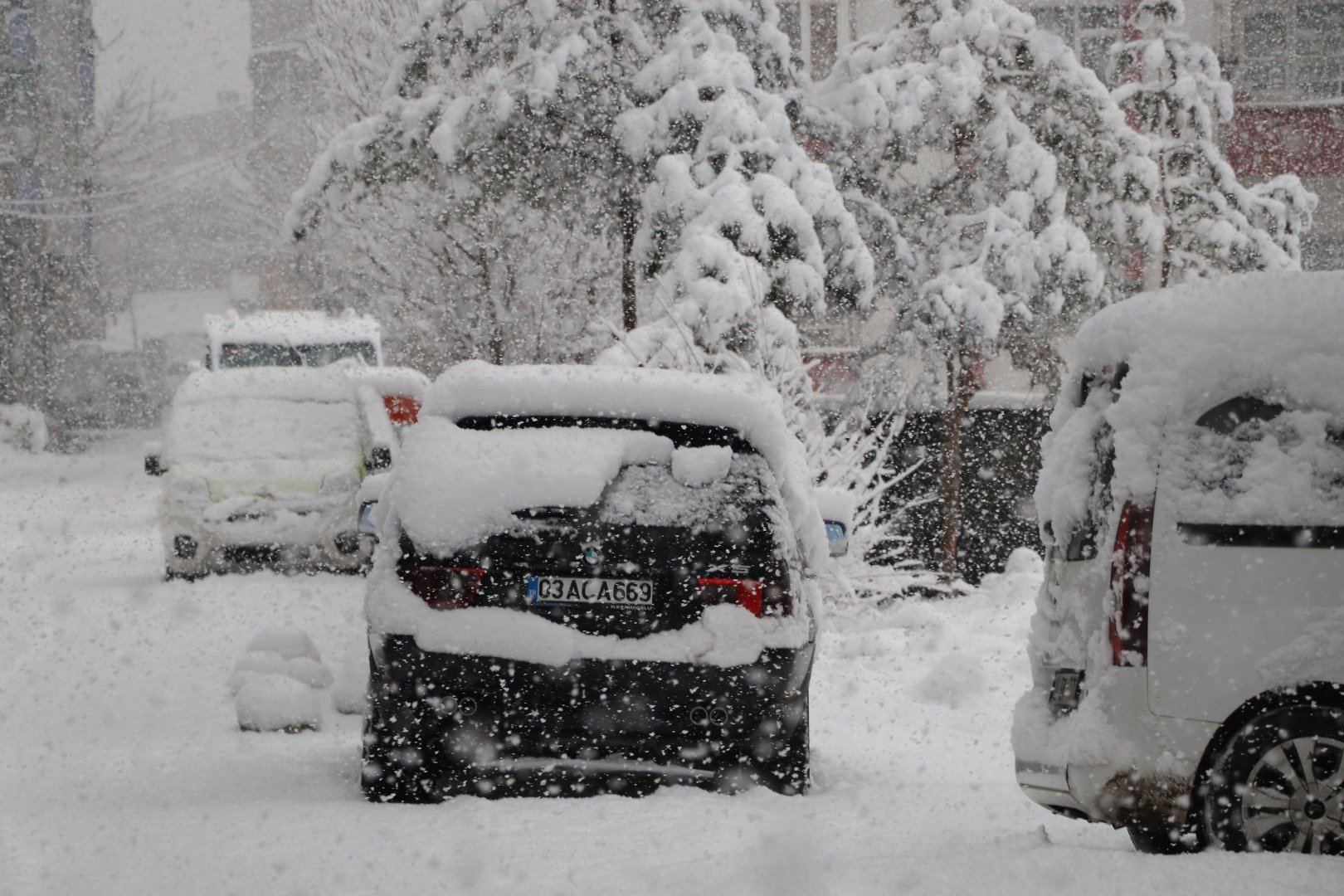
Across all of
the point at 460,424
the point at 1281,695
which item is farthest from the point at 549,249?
the point at 1281,695

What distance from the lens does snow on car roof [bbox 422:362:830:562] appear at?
5.71 metres

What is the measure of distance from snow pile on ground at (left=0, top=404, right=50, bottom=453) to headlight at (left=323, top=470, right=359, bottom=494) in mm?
24004

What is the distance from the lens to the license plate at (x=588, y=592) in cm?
548

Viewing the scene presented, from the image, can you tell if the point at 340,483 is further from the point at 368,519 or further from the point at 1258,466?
the point at 1258,466

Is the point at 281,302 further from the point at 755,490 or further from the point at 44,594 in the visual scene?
Answer: the point at 755,490

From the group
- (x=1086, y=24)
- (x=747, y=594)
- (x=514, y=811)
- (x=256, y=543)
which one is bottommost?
(x=256, y=543)

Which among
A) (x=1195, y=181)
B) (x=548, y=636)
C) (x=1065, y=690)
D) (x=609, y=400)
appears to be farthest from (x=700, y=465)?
(x=1195, y=181)

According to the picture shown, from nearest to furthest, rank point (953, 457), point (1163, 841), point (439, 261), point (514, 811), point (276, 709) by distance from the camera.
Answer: point (1163, 841) → point (514, 811) → point (276, 709) → point (953, 457) → point (439, 261)

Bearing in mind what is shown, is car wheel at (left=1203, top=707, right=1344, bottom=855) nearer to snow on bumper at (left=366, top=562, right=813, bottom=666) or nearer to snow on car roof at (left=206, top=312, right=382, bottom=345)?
snow on bumper at (left=366, top=562, right=813, bottom=666)

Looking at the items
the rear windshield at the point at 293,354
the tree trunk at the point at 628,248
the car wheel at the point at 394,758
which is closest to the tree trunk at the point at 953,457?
the tree trunk at the point at 628,248

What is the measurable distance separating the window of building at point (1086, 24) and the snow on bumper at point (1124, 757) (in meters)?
24.9

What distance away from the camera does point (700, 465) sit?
5625 mm

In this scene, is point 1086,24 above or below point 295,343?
above

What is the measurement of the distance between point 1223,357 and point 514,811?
102 inches
